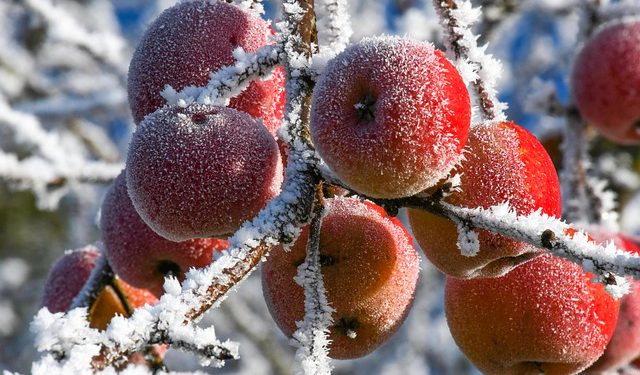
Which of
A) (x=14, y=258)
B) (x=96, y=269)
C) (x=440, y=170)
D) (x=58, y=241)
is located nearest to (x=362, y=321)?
(x=440, y=170)

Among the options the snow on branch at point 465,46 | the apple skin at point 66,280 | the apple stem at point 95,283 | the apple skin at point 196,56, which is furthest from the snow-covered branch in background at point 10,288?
the snow on branch at point 465,46

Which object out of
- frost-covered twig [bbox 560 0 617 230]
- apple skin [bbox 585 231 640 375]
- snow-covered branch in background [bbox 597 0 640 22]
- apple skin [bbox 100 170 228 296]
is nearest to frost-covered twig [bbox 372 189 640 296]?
apple skin [bbox 100 170 228 296]

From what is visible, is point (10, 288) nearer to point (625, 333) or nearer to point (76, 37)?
point (76, 37)

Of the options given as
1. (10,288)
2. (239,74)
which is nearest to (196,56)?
(239,74)

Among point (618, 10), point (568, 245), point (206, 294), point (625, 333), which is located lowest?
point (625, 333)

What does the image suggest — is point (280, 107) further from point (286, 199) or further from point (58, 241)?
point (58, 241)

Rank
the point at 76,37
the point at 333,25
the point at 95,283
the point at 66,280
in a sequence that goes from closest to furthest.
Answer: the point at 333,25
the point at 95,283
the point at 66,280
the point at 76,37

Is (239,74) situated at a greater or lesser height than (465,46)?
greater
